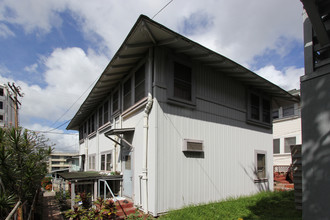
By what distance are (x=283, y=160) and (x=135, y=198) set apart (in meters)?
13.6

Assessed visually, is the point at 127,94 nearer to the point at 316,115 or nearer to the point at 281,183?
the point at 316,115

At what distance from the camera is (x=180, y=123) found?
23.6ft

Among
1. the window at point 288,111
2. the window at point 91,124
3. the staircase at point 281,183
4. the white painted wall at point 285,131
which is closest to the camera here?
the staircase at point 281,183

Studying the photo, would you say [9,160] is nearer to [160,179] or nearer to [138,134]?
[138,134]

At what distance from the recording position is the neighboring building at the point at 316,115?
355cm

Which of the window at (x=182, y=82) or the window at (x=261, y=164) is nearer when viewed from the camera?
the window at (x=182, y=82)

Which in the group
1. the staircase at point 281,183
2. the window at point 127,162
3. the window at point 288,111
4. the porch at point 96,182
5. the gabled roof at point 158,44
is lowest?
the staircase at point 281,183

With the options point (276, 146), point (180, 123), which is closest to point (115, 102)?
point (180, 123)

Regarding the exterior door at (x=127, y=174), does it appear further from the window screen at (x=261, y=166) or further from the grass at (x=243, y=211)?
the window screen at (x=261, y=166)

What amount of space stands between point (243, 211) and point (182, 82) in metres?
4.61

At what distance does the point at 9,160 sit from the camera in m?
5.92

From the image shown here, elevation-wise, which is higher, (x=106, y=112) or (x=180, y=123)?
(x=106, y=112)

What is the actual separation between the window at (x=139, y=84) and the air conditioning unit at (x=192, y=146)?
219cm

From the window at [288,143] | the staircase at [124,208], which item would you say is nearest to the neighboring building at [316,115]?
the staircase at [124,208]
